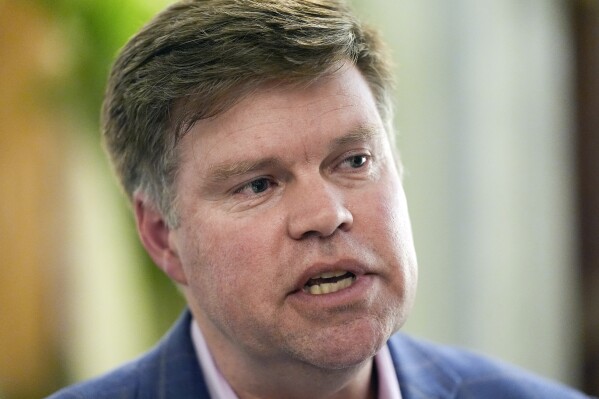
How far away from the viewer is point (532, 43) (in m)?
3.69

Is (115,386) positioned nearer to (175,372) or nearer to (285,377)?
(175,372)

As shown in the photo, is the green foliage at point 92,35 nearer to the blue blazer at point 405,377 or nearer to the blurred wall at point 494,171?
the blue blazer at point 405,377

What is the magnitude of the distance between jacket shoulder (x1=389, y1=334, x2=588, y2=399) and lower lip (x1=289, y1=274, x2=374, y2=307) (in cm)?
38

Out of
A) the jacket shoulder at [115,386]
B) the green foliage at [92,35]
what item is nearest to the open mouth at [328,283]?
the jacket shoulder at [115,386]

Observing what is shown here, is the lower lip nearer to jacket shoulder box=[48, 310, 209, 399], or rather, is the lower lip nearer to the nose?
the nose

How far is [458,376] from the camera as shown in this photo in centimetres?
185

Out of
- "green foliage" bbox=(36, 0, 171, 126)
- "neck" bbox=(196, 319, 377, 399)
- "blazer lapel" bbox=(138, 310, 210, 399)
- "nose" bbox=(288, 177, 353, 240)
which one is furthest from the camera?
"green foliage" bbox=(36, 0, 171, 126)

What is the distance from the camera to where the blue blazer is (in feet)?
5.62

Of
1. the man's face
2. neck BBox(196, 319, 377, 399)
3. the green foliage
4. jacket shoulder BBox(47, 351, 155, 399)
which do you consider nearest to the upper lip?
the man's face

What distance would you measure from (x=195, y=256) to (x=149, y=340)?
1.31 meters

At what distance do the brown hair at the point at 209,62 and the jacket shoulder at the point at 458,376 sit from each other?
51cm

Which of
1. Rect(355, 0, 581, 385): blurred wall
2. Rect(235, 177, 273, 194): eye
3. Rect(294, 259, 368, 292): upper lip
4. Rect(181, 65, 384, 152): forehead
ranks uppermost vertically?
Rect(181, 65, 384, 152): forehead

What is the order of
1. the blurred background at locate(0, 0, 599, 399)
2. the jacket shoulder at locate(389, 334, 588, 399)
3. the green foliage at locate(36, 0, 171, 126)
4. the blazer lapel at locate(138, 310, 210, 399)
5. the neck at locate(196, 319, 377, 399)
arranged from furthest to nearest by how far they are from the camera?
Answer: the blurred background at locate(0, 0, 599, 399) < the green foliage at locate(36, 0, 171, 126) < the jacket shoulder at locate(389, 334, 588, 399) < the blazer lapel at locate(138, 310, 210, 399) < the neck at locate(196, 319, 377, 399)

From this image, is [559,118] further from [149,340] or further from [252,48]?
[252,48]
